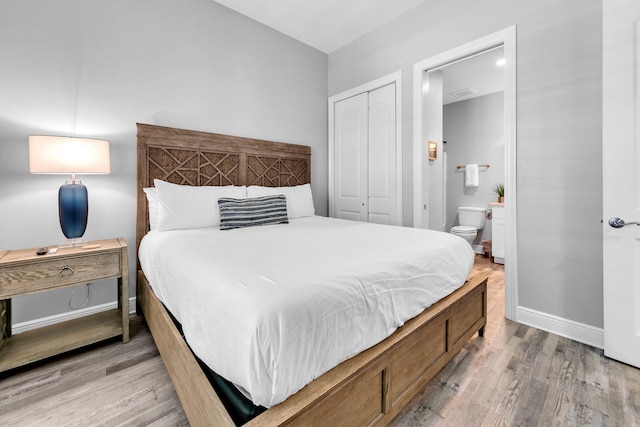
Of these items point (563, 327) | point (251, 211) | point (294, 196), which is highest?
point (294, 196)

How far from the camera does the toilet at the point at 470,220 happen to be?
442 cm

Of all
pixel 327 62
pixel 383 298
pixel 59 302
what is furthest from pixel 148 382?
pixel 327 62

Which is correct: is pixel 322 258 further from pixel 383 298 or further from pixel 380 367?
pixel 380 367

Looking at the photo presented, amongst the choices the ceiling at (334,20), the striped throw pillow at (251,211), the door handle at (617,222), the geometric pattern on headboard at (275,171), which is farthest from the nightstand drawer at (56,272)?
the door handle at (617,222)

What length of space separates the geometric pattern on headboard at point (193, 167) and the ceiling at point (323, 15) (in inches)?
60.9

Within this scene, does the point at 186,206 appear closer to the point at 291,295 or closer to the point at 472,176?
the point at 291,295

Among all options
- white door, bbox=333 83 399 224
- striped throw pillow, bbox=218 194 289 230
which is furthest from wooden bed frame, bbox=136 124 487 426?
white door, bbox=333 83 399 224

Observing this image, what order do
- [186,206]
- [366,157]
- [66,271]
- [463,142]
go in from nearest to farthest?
[66,271] < [186,206] < [366,157] < [463,142]

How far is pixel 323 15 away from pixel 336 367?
3.40 metres

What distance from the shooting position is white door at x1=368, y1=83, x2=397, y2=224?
3.19 m

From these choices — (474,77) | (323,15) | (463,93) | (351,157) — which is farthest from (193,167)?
(463,93)

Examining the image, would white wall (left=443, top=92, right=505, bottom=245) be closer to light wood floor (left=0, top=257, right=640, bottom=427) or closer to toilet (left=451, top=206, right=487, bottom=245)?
toilet (left=451, top=206, right=487, bottom=245)

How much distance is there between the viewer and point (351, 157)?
3.67 metres

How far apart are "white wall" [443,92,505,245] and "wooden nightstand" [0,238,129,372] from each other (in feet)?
16.0
